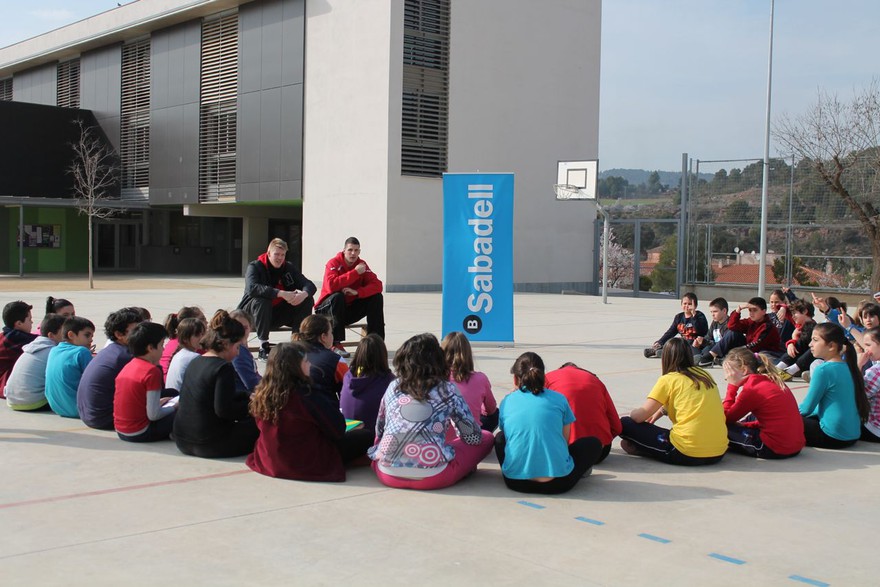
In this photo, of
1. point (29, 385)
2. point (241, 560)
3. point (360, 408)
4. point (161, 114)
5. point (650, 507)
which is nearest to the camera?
point (241, 560)

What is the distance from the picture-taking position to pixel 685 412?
20.6 ft

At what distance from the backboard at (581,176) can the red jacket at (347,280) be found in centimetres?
1479

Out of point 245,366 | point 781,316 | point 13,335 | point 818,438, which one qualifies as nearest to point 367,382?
point 245,366

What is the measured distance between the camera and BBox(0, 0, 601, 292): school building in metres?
27.5

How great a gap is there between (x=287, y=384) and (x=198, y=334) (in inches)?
66.8

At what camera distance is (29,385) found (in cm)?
782

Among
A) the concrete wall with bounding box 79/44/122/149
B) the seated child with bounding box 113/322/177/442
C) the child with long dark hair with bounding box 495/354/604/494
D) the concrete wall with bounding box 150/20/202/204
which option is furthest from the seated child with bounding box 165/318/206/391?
the concrete wall with bounding box 79/44/122/149

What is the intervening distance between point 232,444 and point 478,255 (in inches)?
264

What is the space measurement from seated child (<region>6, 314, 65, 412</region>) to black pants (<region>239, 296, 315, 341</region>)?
3.56 meters

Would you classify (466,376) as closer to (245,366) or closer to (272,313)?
(245,366)

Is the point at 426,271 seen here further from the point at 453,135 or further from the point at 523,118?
the point at 523,118

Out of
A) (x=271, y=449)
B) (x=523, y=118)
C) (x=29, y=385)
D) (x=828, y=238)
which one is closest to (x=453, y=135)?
(x=523, y=118)

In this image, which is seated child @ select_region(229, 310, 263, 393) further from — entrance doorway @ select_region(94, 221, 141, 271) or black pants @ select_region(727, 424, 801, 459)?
entrance doorway @ select_region(94, 221, 141, 271)

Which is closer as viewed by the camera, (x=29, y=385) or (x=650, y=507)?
(x=650, y=507)
